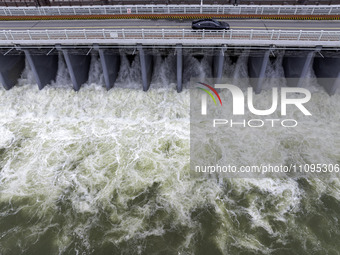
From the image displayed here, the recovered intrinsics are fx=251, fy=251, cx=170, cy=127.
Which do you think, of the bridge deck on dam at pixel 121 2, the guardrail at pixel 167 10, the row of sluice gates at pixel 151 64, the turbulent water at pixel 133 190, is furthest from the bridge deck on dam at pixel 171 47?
the bridge deck on dam at pixel 121 2

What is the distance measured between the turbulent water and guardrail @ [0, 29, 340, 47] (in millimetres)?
5473

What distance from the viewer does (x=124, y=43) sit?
76.1ft

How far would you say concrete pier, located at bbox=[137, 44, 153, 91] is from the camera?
2395 cm

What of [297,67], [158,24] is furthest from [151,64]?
[297,67]

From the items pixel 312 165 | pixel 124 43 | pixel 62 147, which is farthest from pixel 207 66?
pixel 62 147

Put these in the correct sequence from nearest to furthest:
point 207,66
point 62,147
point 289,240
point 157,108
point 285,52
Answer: point 289,240 < point 62,147 < point 285,52 < point 157,108 < point 207,66

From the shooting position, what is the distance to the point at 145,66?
25.1 m

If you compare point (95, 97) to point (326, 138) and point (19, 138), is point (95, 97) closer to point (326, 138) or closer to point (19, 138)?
point (19, 138)

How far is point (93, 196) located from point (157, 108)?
427 inches

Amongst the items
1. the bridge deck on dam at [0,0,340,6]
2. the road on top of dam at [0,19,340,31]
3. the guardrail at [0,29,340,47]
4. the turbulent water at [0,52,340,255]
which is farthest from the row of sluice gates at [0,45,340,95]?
the bridge deck on dam at [0,0,340,6]

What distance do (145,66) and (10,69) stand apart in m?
15.3

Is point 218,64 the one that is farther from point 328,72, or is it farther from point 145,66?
point 328,72

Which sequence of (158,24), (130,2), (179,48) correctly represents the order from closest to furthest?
(179,48) → (158,24) → (130,2)

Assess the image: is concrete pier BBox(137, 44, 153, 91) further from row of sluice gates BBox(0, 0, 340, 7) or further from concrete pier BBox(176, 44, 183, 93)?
row of sluice gates BBox(0, 0, 340, 7)
